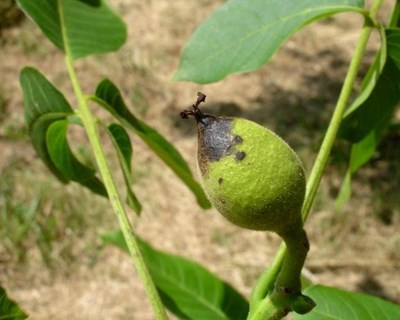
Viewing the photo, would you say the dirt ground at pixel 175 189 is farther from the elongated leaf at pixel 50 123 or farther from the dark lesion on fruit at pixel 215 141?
the dark lesion on fruit at pixel 215 141

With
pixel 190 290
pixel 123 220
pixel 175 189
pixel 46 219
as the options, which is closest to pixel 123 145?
pixel 123 220

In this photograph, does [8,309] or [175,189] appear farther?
[175,189]

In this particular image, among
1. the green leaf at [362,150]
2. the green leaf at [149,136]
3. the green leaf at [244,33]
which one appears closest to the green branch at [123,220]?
the green leaf at [149,136]

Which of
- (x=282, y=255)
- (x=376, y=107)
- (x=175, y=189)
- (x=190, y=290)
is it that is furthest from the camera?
(x=175, y=189)

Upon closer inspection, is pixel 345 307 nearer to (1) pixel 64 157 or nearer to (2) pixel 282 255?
(2) pixel 282 255

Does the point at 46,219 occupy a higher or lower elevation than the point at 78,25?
lower

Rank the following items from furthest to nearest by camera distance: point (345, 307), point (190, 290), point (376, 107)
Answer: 1. point (190, 290)
2. point (376, 107)
3. point (345, 307)

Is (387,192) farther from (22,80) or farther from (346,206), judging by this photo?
(22,80)

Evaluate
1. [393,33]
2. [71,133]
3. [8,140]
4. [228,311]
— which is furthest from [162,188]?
[393,33]

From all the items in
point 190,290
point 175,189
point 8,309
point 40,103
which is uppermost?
point 40,103
